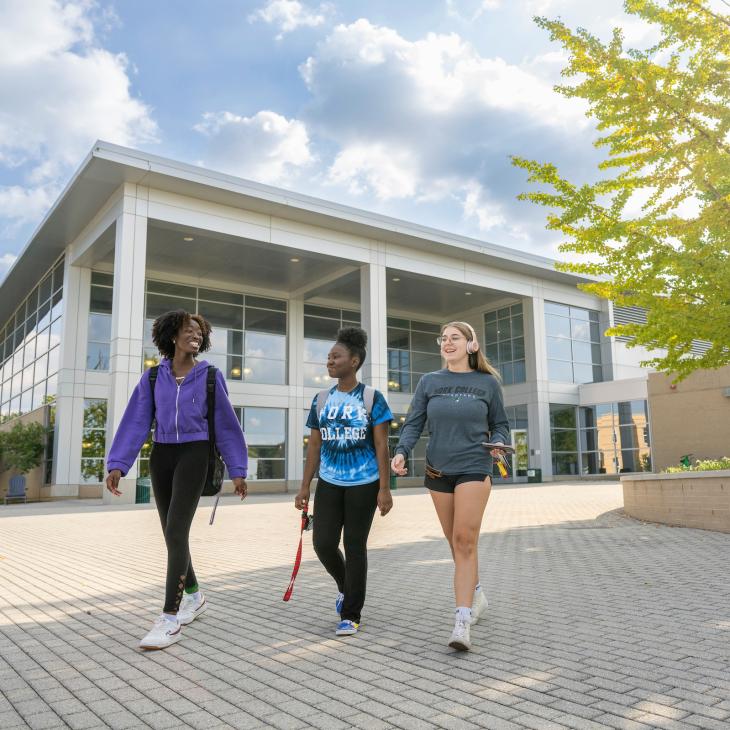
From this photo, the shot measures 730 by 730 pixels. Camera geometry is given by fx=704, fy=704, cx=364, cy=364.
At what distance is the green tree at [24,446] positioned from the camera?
89.8 feet

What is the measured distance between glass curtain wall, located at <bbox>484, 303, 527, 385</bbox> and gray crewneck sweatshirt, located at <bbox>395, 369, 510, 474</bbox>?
31.4 metres

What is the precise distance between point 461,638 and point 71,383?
26553 mm

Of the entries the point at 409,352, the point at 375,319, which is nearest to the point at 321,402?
the point at 375,319

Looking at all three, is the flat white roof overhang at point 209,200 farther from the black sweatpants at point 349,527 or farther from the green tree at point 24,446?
the black sweatpants at point 349,527

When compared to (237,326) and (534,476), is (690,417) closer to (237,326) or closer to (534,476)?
(534,476)

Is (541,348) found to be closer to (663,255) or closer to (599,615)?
(663,255)

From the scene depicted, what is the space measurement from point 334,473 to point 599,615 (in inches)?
83.0

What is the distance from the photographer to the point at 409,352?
37.9 metres

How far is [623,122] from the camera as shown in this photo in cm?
974

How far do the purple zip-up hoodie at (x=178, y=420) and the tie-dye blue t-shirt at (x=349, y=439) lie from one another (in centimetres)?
54

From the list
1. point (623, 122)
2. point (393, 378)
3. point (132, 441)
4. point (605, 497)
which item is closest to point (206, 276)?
point (393, 378)

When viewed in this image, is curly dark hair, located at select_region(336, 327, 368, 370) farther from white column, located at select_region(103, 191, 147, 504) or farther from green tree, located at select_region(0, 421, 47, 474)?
green tree, located at select_region(0, 421, 47, 474)

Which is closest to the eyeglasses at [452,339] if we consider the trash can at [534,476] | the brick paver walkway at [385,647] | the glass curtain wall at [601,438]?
the brick paver walkway at [385,647]

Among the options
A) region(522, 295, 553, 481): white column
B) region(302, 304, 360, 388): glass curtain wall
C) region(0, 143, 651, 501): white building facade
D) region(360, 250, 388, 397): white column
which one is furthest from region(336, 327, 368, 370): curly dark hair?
region(522, 295, 553, 481): white column
